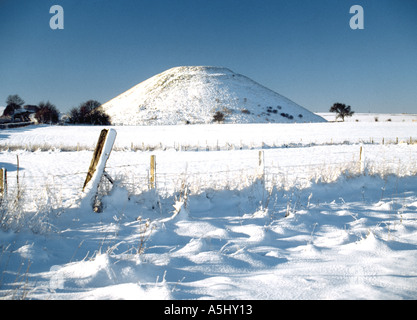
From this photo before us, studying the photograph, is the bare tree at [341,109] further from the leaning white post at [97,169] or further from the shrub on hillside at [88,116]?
the leaning white post at [97,169]

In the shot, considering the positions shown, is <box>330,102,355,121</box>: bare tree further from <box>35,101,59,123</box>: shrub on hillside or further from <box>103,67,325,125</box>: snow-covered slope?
<box>35,101,59,123</box>: shrub on hillside

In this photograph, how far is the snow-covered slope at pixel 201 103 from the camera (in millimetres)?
64750

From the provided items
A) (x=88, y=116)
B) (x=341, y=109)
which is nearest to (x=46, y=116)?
(x=88, y=116)

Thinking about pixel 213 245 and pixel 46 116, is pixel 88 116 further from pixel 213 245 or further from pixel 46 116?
pixel 213 245

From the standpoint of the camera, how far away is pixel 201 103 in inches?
2783

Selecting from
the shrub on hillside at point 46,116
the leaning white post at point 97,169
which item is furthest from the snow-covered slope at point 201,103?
the leaning white post at point 97,169

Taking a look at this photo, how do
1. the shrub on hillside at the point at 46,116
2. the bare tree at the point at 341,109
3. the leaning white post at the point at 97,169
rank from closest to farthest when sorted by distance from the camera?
the leaning white post at the point at 97,169 → the shrub on hillside at the point at 46,116 → the bare tree at the point at 341,109

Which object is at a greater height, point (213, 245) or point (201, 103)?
point (201, 103)

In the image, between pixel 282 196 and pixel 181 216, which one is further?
pixel 282 196

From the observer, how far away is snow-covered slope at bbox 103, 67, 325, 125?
64.8 meters
